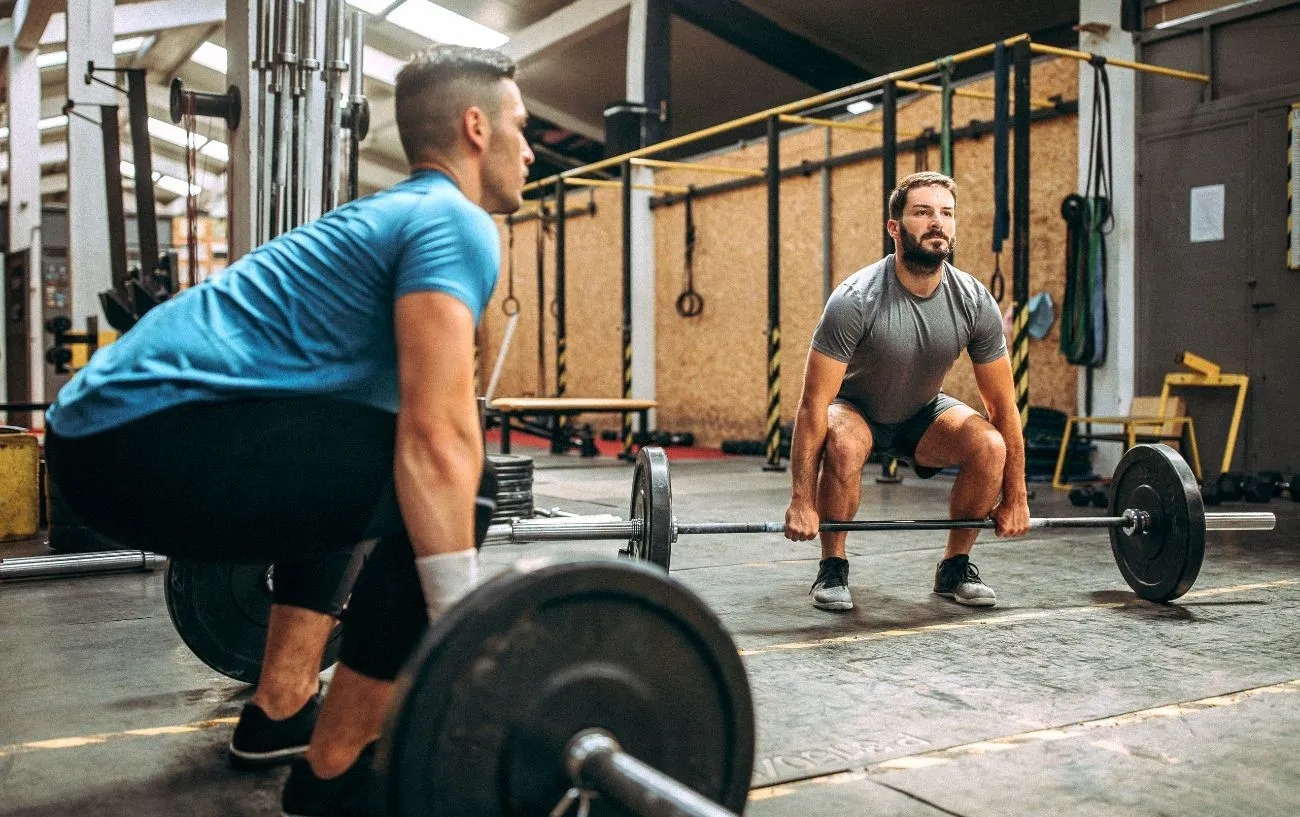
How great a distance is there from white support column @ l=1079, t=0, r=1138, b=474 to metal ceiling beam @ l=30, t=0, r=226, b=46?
6823 mm

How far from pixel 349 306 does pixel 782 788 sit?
0.80m

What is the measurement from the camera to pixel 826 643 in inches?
87.4

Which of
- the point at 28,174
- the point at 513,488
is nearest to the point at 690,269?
the point at 513,488

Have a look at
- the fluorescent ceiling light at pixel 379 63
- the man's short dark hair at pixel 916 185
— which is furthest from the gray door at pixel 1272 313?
the fluorescent ceiling light at pixel 379 63

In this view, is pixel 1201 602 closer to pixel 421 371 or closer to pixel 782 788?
pixel 782 788

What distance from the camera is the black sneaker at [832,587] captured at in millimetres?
2535

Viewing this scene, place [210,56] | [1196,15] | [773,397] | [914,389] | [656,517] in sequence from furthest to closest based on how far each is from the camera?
1. [210,56]
2. [773,397]
3. [1196,15]
4. [914,389]
5. [656,517]

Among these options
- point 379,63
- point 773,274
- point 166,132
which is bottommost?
point 773,274

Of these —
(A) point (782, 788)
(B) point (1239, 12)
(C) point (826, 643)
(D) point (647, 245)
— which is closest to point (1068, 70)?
(B) point (1239, 12)

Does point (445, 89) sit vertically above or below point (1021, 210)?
below

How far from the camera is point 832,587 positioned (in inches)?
101

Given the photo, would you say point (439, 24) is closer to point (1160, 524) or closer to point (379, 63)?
point (379, 63)

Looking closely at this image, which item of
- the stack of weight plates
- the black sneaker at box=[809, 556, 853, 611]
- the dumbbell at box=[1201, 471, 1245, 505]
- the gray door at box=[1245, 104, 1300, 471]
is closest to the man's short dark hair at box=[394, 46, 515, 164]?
the black sneaker at box=[809, 556, 853, 611]

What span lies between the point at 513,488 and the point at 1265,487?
3.03m
